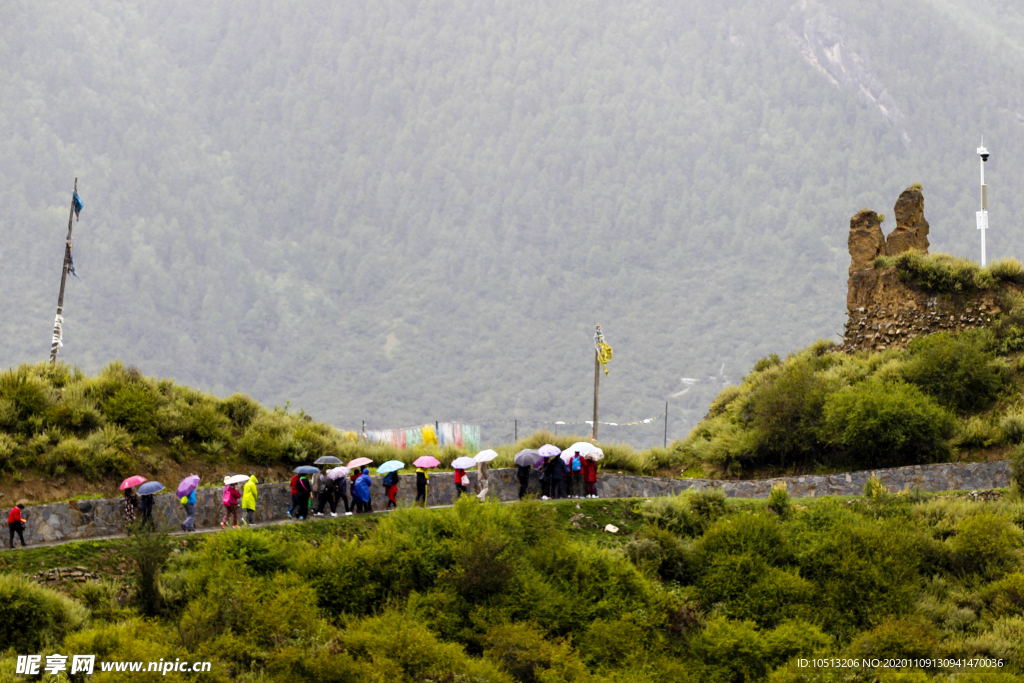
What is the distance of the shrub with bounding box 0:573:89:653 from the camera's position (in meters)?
17.6

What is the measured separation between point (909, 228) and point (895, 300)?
15.2ft

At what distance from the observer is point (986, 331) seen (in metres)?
33.1

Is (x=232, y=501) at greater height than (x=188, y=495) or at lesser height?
lesser

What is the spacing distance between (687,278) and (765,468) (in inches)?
4329

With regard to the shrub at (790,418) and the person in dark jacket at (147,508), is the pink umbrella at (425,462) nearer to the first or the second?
the person in dark jacket at (147,508)

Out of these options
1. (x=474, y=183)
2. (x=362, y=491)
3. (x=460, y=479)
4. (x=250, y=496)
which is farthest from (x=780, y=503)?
(x=474, y=183)

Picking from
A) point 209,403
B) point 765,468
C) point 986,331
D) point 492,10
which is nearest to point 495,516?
point 209,403

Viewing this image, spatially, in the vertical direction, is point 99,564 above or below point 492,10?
below

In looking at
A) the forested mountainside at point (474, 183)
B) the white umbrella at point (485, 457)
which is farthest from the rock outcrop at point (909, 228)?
the forested mountainside at point (474, 183)

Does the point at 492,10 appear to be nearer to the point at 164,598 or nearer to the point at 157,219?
the point at 157,219

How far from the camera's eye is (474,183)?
17025 centimetres

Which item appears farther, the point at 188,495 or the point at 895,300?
the point at 895,300

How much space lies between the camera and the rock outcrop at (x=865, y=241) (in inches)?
1526

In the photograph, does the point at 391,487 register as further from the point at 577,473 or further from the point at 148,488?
the point at 148,488
